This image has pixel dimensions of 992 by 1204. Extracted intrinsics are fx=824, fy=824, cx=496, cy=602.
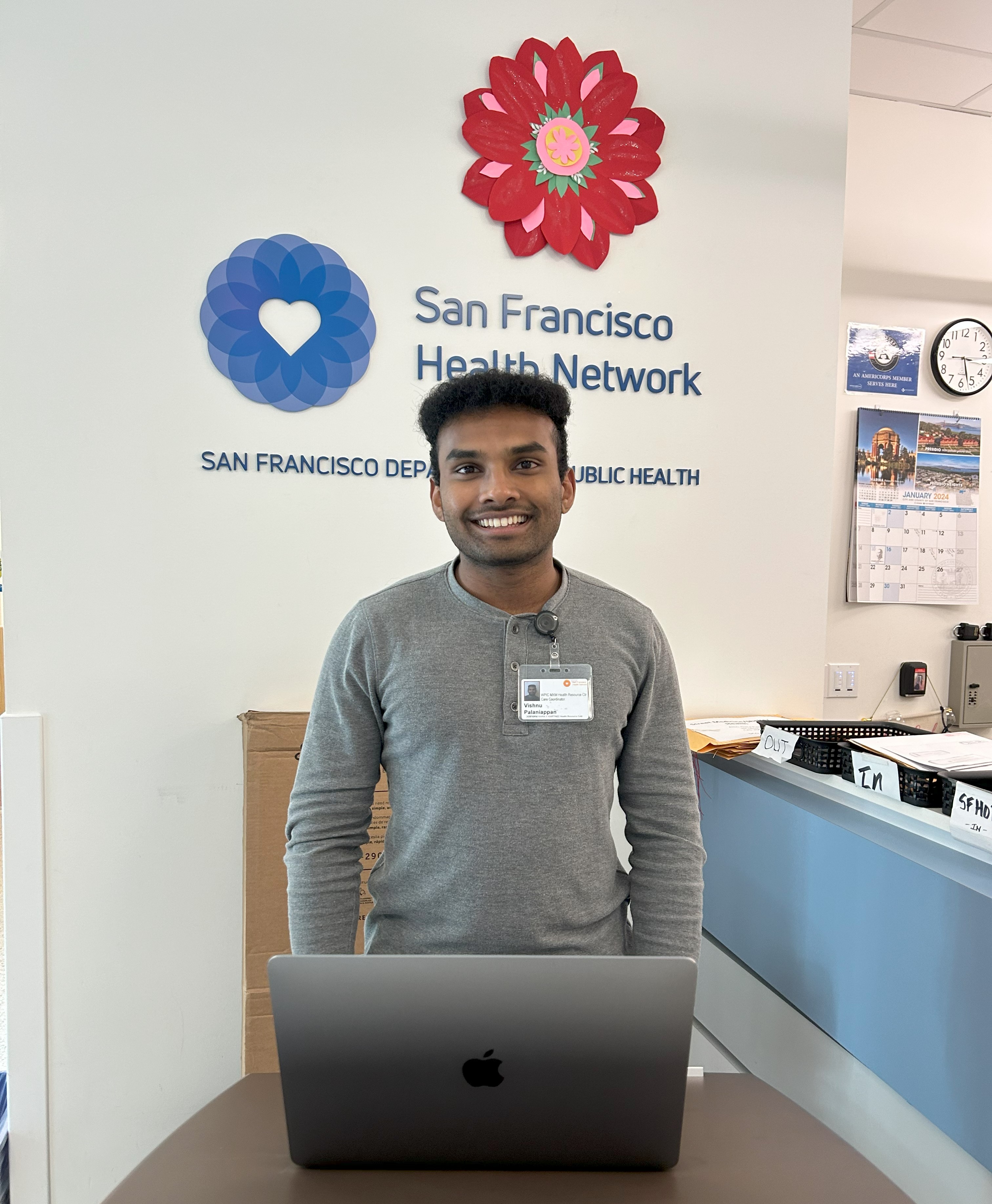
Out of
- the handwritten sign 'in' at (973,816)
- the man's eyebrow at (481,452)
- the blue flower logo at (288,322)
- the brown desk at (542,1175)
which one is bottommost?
the brown desk at (542,1175)

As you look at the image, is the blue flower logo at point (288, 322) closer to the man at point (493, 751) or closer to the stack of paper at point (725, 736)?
the man at point (493, 751)

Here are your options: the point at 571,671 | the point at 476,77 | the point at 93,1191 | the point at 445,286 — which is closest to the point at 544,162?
the point at 476,77

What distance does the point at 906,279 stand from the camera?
2982mm

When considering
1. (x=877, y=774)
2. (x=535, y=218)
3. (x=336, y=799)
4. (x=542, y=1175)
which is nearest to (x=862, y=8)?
(x=535, y=218)

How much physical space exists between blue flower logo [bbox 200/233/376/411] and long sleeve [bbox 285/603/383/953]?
34.9 inches

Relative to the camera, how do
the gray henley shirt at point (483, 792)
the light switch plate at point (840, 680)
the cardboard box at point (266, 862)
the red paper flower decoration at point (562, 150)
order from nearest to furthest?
1. the gray henley shirt at point (483, 792)
2. the cardboard box at point (266, 862)
3. the red paper flower decoration at point (562, 150)
4. the light switch plate at point (840, 680)

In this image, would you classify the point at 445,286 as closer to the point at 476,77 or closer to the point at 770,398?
the point at 476,77

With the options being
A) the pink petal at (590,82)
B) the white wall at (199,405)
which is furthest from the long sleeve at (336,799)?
the pink petal at (590,82)

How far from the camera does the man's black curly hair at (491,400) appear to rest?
1200mm

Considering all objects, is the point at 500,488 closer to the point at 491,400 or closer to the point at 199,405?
the point at 491,400

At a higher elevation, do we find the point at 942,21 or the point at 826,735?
the point at 942,21

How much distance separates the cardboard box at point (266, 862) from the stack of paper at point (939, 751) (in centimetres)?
102

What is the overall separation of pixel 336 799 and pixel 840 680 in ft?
7.10

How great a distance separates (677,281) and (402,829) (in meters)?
1.56
